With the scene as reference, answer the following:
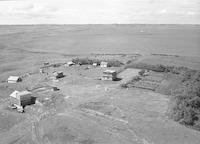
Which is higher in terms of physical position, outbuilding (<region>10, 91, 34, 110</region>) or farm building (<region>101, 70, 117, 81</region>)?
farm building (<region>101, 70, 117, 81</region>)

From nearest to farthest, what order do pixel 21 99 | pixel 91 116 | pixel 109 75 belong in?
pixel 91 116 → pixel 21 99 → pixel 109 75

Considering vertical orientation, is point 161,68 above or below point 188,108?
above

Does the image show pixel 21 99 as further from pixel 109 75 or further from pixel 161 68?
pixel 161 68

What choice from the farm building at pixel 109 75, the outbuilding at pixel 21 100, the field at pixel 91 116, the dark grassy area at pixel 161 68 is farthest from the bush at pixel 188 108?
the outbuilding at pixel 21 100

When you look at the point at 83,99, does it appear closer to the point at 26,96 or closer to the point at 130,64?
the point at 26,96

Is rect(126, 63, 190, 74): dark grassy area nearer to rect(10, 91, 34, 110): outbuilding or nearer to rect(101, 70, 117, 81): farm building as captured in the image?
rect(101, 70, 117, 81): farm building

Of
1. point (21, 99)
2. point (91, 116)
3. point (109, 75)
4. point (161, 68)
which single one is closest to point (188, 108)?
point (91, 116)

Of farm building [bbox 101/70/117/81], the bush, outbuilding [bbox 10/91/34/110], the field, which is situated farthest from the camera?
farm building [bbox 101/70/117/81]

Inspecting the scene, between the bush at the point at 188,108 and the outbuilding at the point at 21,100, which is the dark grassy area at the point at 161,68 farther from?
the outbuilding at the point at 21,100

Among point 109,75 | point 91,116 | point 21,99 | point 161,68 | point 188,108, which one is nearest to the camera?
point 188,108

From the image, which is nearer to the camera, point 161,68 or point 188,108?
point 188,108

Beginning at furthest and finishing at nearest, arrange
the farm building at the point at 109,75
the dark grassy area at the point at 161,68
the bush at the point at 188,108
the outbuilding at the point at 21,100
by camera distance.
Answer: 1. the dark grassy area at the point at 161,68
2. the farm building at the point at 109,75
3. the outbuilding at the point at 21,100
4. the bush at the point at 188,108

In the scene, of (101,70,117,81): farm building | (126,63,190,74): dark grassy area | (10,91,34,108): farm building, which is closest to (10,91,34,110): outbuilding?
(10,91,34,108): farm building
